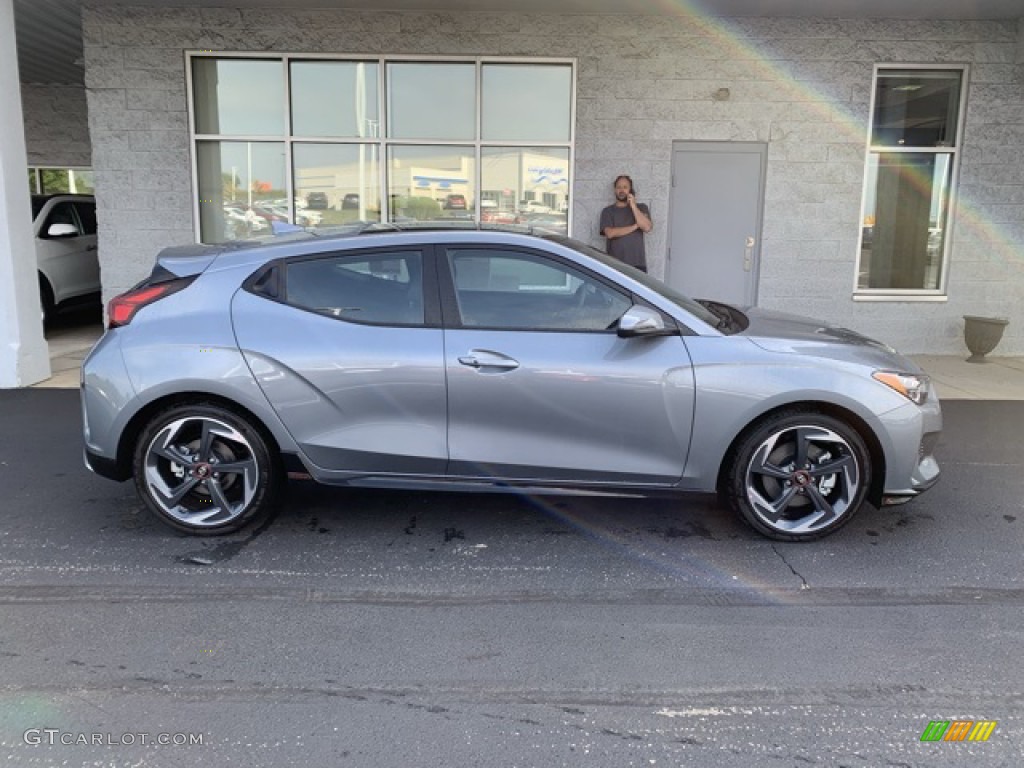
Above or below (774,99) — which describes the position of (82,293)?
below

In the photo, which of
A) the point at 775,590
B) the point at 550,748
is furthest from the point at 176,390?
the point at 775,590

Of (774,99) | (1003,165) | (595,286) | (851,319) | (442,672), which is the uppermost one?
(774,99)

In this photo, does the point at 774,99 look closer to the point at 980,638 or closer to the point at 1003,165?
the point at 1003,165

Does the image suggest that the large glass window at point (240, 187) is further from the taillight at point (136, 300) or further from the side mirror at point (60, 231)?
the taillight at point (136, 300)

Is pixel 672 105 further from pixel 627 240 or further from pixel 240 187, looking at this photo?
pixel 240 187

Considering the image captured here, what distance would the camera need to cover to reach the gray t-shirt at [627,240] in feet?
28.7

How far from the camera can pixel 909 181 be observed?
9.48 m

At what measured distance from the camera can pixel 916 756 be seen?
2488 millimetres

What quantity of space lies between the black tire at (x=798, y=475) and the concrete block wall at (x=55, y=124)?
15075 millimetres

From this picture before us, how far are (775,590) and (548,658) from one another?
4.04 ft

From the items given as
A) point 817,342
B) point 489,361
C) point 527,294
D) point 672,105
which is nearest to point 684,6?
point 672,105

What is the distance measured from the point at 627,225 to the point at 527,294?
16.9 ft
